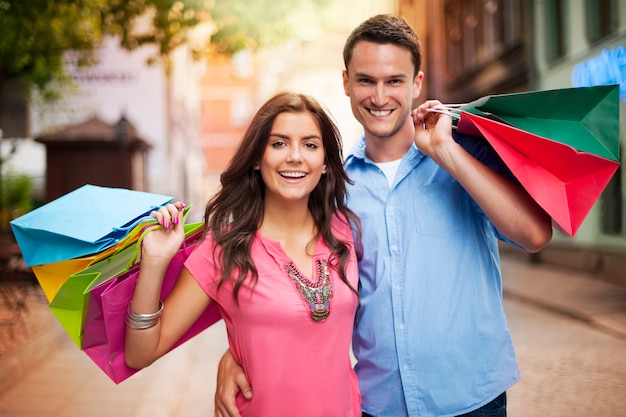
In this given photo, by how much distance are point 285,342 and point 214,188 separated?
446 cm

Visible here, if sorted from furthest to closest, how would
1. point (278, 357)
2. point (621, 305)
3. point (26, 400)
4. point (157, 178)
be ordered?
point (157, 178), point (621, 305), point (26, 400), point (278, 357)

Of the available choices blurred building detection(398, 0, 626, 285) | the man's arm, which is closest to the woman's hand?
the man's arm

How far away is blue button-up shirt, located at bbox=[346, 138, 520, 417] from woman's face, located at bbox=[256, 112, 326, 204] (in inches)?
12.1

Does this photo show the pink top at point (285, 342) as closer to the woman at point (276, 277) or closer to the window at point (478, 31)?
the woman at point (276, 277)

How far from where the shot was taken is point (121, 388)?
244 inches

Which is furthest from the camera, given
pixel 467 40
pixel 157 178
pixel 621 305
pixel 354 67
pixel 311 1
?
pixel 467 40

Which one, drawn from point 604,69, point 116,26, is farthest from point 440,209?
point 604,69

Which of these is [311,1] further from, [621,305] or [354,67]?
[354,67]

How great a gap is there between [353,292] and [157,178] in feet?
63.4

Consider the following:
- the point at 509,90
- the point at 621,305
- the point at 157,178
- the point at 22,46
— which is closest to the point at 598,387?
the point at 621,305

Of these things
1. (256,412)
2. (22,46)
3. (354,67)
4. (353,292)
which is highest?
(22,46)

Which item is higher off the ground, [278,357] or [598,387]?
[278,357]

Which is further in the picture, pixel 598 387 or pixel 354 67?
pixel 598 387

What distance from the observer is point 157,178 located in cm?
2092
